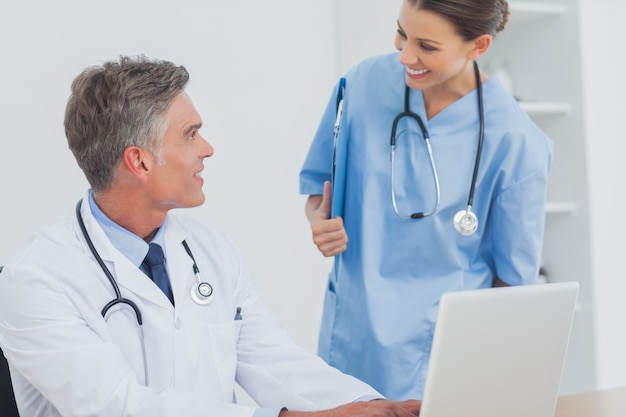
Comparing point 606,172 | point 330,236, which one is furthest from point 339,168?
point 606,172

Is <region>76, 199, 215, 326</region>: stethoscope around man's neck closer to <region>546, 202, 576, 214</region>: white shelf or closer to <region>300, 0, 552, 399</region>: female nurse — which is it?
<region>300, 0, 552, 399</region>: female nurse

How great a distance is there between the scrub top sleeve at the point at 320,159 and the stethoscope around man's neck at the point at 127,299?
495mm

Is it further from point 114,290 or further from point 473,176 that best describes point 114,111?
point 473,176

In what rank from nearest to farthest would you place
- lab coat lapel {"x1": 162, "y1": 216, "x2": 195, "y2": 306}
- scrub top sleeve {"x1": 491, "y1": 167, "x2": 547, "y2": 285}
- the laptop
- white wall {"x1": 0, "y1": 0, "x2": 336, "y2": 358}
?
the laptop, lab coat lapel {"x1": 162, "y1": 216, "x2": 195, "y2": 306}, scrub top sleeve {"x1": 491, "y1": 167, "x2": 547, "y2": 285}, white wall {"x1": 0, "y1": 0, "x2": 336, "y2": 358}

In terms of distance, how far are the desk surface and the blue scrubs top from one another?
276 millimetres

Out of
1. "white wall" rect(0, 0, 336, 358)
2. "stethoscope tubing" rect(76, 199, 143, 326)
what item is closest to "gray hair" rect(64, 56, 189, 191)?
"stethoscope tubing" rect(76, 199, 143, 326)

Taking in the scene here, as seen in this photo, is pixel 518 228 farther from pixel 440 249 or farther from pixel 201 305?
pixel 201 305

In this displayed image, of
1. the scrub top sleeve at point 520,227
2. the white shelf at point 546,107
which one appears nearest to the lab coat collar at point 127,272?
the scrub top sleeve at point 520,227

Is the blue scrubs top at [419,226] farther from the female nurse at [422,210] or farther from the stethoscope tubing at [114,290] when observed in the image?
the stethoscope tubing at [114,290]

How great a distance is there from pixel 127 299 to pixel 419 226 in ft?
2.16

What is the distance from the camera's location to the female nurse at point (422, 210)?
5.73ft

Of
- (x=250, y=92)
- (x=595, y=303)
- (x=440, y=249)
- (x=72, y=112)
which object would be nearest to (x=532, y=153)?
(x=440, y=249)

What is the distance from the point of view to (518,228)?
1.76 meters

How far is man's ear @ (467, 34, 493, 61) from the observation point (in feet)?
5.51
